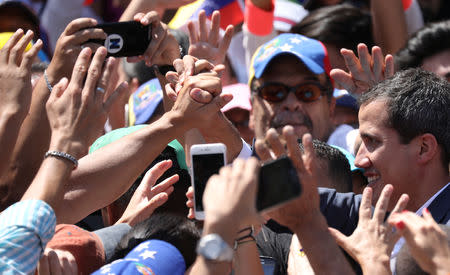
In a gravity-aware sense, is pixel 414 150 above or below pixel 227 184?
below

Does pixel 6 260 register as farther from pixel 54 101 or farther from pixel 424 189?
pixel 424 189

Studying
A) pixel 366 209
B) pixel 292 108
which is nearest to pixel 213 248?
pixel 366 209

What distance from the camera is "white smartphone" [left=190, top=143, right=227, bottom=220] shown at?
2.60 meters

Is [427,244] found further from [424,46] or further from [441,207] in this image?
[424,46]

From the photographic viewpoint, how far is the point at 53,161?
96.6 inches

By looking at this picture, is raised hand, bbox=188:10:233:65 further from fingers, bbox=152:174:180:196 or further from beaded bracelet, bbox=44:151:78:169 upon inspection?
beaded bracelet, bbox=44:151:78:169

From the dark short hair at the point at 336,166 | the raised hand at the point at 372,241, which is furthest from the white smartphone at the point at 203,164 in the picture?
the dark short hair at the point at 336,166

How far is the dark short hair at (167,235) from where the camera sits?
2.58 meters

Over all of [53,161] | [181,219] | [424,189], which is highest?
[53,161]

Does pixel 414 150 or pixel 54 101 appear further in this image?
pixel 414 150

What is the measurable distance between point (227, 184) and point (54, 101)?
0.90m

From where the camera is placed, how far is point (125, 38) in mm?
3371

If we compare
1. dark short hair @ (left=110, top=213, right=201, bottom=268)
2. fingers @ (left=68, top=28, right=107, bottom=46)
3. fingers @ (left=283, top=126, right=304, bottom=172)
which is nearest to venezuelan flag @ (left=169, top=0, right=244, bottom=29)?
fingers @ (left=68, top=28, right=107, bottom=46)

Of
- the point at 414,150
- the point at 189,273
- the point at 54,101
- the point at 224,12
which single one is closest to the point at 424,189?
the point at 414,150
